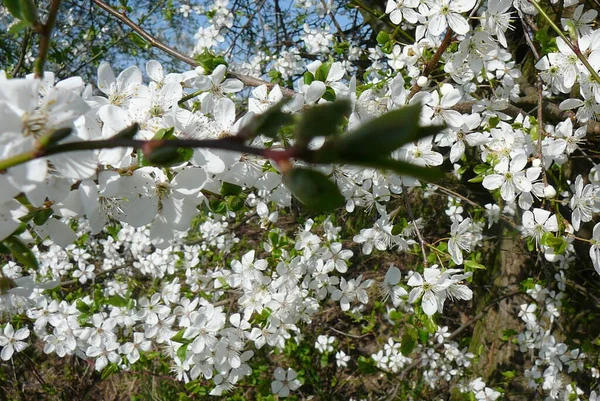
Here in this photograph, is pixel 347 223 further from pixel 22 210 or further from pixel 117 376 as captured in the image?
pixel 22 210

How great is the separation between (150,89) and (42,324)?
1354mm

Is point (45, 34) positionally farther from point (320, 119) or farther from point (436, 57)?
point (436, 57)

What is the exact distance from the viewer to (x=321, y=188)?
28 centimetres

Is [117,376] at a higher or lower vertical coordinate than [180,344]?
lower

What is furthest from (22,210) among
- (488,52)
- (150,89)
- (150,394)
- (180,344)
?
(150,394)

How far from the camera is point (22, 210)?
65cm

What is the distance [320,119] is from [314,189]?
0.13 feet

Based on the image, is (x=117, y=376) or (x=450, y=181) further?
(x=117, y=376)

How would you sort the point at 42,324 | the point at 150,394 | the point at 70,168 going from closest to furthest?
1. the point at 70,168
2. the point at 42,324
3. the point at 150,394

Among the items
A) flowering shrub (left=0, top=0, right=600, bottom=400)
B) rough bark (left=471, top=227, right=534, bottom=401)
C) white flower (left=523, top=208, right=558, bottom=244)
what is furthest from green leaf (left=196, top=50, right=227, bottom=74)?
rough bark (left=471, top=227, right=534, bottom=401)

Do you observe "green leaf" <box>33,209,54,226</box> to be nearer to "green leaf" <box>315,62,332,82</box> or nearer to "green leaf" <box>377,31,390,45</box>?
"green leaf" <box>315,62,332,82</box>

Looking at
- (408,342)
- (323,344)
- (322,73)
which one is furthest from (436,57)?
(323,344)

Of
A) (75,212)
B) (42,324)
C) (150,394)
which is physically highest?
(75,212)

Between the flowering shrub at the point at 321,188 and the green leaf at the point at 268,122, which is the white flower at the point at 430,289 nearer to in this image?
the flowering shrub at the point at 321,188
